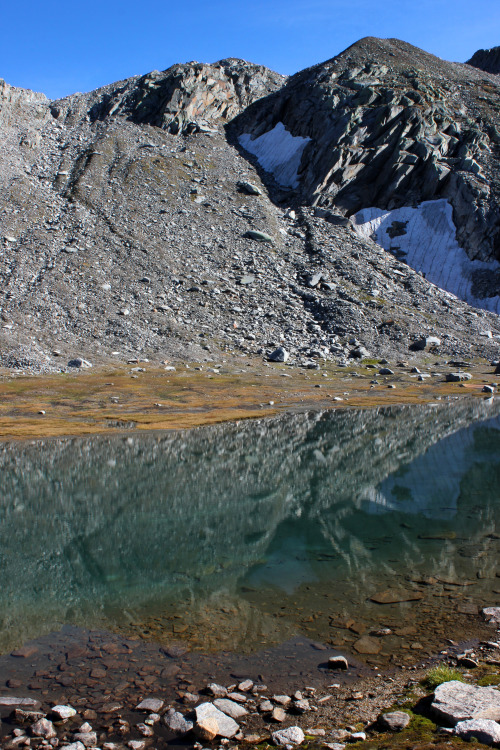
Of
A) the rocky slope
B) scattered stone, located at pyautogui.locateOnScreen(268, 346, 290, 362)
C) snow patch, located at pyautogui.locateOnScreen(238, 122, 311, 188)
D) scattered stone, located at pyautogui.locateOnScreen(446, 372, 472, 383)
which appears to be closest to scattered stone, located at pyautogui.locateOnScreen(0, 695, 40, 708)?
the rocky slope

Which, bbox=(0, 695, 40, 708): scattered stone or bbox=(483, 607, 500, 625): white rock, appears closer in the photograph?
bbox=(0, 695, 40, 708): scattered stone

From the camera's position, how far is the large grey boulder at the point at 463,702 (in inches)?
267

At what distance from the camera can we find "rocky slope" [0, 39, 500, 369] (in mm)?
61281

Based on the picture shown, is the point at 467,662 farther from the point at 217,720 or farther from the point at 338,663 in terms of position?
the point at 217,720

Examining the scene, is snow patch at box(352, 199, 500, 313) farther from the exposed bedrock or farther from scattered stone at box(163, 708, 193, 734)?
scattered stone at box(163, 708, 193, 734)

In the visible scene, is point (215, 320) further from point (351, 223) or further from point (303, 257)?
point (351, 223)

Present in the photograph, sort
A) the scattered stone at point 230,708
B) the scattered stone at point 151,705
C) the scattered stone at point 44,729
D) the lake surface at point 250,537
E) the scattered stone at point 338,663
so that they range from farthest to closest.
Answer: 1. the lake surface at point 250,537
2. the scattered stone at point 338,663
3. the scattered stone at point 151,705
4. the scattered stone at point 230,708
5. the scattered stone at point 44,729

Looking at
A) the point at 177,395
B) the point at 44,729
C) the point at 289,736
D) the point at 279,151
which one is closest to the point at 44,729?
the point at 44,729

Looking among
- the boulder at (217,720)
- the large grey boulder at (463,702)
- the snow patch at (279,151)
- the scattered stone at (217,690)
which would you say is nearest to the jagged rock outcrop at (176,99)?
the snow patch at (279,151)

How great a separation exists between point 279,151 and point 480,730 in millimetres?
Result: 100384

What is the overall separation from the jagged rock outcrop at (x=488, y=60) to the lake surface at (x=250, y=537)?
14285 centimetres

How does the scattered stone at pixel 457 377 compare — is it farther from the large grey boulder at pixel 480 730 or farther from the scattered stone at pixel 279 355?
the large grey boulder at pixel 480 730

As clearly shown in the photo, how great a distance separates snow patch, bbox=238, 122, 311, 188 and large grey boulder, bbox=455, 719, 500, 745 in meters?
90.7


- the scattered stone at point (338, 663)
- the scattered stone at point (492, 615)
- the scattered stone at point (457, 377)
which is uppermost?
the scattered stone at point (457, 377)
